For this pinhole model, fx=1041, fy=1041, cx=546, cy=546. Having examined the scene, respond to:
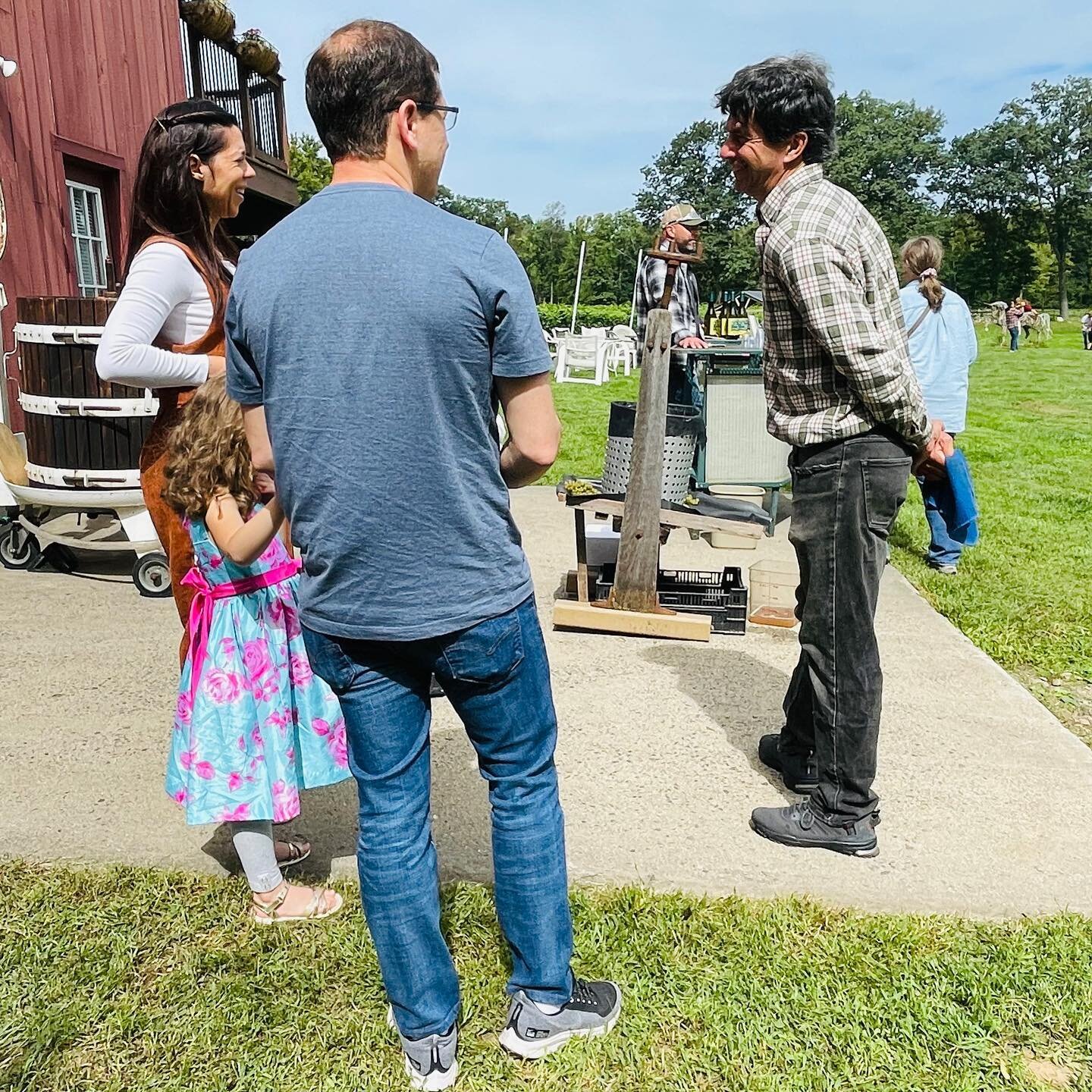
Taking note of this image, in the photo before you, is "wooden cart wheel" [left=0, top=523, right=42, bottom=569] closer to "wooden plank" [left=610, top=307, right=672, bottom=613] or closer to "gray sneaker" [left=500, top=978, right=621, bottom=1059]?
"wooden plank" [left=610, top=307, right=672, bottom=613]

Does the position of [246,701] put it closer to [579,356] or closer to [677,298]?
[677,298]

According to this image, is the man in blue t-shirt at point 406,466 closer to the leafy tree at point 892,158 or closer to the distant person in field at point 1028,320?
the distant person in field at point 1028,320

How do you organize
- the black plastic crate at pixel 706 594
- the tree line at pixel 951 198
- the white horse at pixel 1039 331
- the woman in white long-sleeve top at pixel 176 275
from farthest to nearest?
the tree line at pixel 951 198, the white horse at pixel 1039 331, the black plastic crate at pixel 706 594, the woman in white long-sleeve top at pixel 176 275

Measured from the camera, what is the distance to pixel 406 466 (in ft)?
5.89

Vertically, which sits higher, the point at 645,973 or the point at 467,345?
the point at 467,345

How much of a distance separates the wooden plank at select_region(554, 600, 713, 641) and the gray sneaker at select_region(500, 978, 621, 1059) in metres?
2.74

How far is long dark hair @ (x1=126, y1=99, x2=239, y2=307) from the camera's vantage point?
9.14 feet

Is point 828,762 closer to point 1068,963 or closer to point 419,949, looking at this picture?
point 1068,963

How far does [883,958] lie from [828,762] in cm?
62

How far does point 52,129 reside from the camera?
8789 mm

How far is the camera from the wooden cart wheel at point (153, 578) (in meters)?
5.72

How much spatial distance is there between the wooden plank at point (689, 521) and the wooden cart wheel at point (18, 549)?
135 inches

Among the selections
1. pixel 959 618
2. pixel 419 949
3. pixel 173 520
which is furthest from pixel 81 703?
pixel 959 618

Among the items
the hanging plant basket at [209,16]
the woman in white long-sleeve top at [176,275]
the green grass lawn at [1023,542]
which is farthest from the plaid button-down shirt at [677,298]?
the hanging plant basket at [209,16]
